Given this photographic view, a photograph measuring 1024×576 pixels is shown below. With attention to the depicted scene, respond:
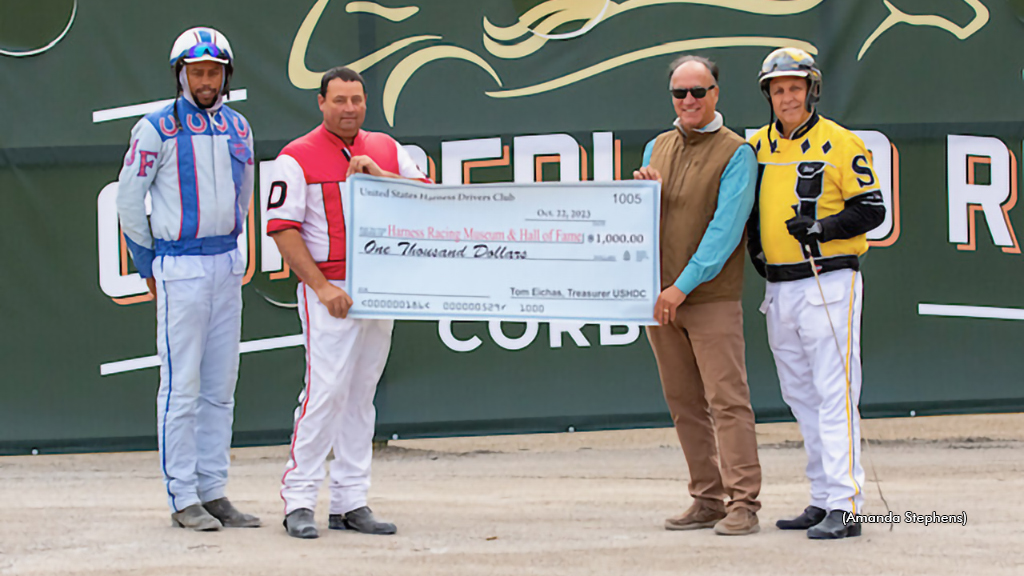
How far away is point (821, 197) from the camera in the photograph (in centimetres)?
405

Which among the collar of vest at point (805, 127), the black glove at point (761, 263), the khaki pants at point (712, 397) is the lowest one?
the khaki pants at point (712, 397)

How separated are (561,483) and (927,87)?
9.95 feet

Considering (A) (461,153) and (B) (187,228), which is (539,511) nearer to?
(B) (187,228)

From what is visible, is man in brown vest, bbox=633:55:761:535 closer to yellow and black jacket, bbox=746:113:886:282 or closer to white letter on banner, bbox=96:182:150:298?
yellow and black jacket, bbox=746:113:886:282

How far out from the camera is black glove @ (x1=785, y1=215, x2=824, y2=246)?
3988mm

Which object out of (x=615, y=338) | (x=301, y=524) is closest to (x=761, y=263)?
(x=301, y=524)

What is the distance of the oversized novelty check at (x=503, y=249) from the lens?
13.8 ft

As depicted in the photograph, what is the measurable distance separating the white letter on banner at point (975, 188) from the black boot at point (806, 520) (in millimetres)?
2716

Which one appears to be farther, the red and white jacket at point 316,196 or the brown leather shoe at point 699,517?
the brown leather shoe at point 699,517

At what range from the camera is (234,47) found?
6207 mm

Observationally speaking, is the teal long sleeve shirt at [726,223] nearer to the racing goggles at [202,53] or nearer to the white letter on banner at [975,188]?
the racing goggles at [202,53]

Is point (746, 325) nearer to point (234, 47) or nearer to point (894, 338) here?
point (894, 338)

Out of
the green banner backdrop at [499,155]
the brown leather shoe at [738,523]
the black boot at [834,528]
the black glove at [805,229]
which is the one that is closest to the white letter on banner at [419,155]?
the green banner backdrop at [499,155]

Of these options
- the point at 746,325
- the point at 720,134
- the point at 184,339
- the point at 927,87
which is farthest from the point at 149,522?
the point at 927,87
